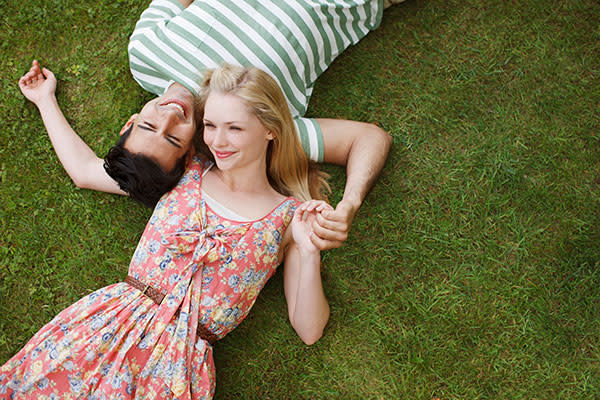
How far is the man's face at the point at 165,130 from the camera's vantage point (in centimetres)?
334

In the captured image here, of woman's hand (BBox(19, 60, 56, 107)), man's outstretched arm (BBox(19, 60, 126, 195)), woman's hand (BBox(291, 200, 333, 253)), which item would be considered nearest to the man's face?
man's outstretched arm (BBox(19, 60, 126, 195))

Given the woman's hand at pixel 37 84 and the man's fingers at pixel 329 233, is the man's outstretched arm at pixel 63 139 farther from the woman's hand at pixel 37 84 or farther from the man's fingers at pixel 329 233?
the man's fingers at pixel 329 233

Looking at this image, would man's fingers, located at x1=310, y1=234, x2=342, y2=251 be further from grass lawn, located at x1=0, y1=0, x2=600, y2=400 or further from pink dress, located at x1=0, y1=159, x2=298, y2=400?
grass lawn, located at x1=0, y1=0, x2=600, y2=400

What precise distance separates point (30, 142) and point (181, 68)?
5.53ft

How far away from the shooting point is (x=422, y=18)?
4215 mm

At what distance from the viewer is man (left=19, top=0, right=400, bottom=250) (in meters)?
3.37

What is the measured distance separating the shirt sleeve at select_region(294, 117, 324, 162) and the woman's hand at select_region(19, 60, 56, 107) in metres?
2.29

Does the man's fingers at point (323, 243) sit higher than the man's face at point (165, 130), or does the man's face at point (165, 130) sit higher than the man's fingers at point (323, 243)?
the man's face at point (165, 130)

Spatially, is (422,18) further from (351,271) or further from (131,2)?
(131,2)

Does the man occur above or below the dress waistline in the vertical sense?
above

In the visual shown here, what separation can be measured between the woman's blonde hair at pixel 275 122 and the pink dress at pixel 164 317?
11.9 inches

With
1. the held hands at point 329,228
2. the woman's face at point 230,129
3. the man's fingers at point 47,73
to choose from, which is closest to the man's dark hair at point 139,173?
the woman's face at point 230,129

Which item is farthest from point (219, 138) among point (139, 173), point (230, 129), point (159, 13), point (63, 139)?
point (63, 139)

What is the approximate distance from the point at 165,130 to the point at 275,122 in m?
0.80
